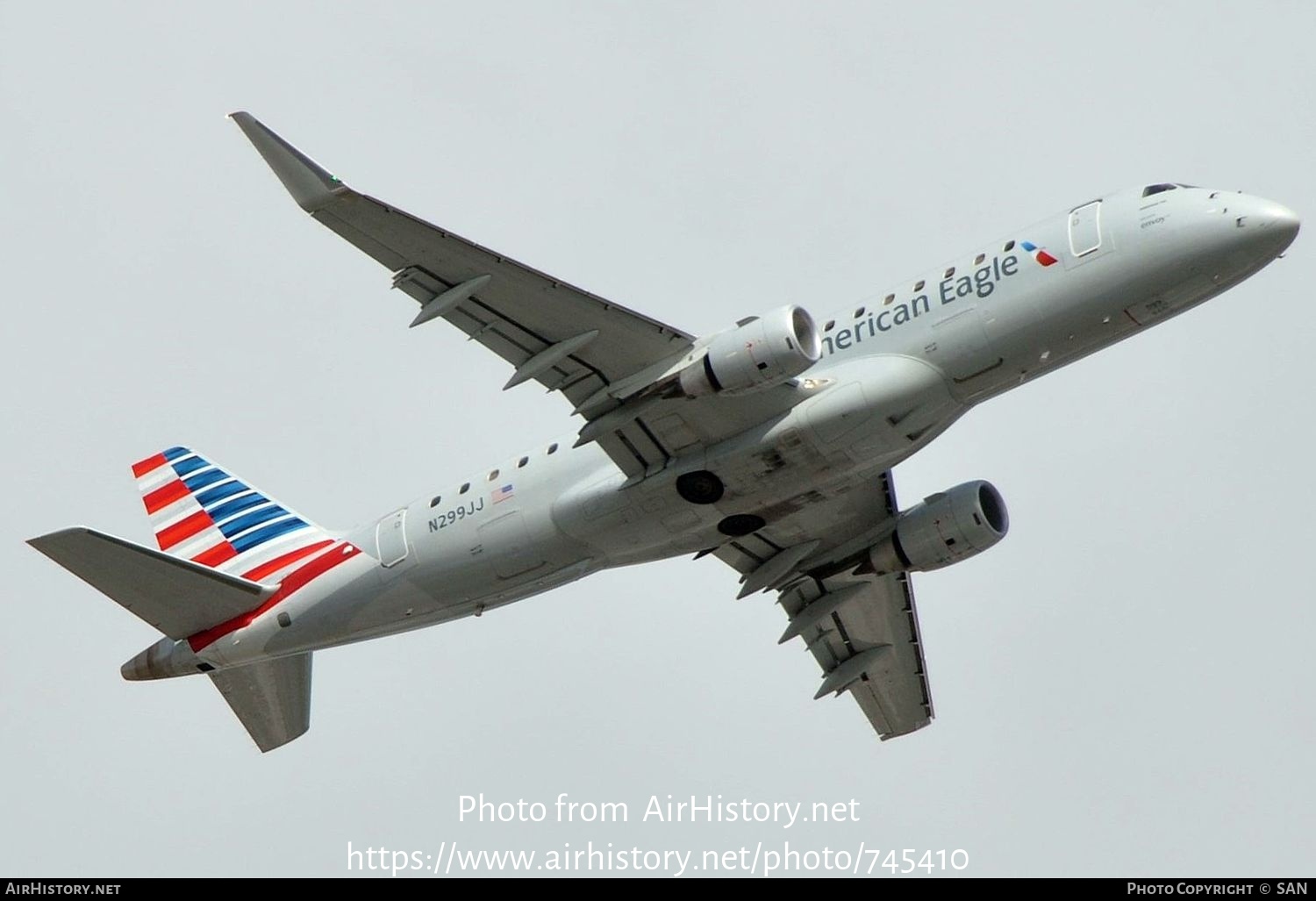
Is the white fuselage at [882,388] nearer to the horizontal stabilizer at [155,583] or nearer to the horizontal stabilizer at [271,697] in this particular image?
the horizontal stabilizer at [155,583]

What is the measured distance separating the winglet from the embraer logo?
34.9ft

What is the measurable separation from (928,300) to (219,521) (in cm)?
1888

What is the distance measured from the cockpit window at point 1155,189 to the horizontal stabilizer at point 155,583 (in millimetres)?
21059

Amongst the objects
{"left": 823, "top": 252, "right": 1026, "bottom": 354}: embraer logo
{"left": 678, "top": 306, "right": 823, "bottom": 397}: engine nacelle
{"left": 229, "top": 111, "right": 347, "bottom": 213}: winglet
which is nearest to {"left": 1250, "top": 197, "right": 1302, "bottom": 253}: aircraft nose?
{"left": 823, "top": 252, "right": 1026, "bottom": 354}: embraer logo

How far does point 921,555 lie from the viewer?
42719mm

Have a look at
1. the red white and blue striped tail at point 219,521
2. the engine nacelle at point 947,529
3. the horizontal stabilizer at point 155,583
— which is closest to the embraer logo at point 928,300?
the engine nacelle at point 947,529

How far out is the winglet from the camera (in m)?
32.6

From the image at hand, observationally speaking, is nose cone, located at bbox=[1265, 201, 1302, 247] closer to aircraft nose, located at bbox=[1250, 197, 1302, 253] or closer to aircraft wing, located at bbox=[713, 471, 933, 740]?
aircraft nose, located at bbox=[1250, 197, 1302, 253]

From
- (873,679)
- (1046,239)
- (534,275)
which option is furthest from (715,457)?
(873,679)

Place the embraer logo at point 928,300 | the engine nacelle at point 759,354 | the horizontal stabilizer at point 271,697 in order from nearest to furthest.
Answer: the engine nacelle at point 759,354, the embraer logo at point 928,300, the horizontal stabilizer at point 271,697

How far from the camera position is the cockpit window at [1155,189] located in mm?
36656

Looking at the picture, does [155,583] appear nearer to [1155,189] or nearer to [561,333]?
[561,333]

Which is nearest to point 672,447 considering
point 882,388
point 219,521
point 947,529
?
point 882,388

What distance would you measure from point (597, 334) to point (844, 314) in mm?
5176
